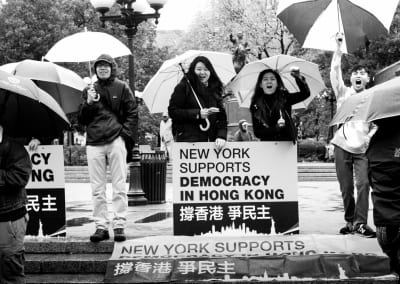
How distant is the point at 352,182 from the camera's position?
742 centimetres

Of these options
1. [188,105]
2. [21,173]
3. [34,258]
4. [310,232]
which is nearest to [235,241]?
[310,232]

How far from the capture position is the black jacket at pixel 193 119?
7461 mm

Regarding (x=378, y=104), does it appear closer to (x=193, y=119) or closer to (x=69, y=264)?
(x=193, y=119)

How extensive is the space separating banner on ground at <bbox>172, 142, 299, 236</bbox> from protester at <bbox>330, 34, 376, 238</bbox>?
588 millimetres

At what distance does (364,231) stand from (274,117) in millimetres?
1700

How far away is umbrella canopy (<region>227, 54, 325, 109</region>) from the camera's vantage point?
7801 mm

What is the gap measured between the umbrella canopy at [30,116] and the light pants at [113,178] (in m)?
1.40

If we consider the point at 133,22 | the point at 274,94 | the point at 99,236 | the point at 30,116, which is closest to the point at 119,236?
the point at 99,236

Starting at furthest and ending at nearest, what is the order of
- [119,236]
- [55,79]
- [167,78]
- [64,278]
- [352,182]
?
[167,78]
[55,79]
[352,182]
[119,236]
[64,278]

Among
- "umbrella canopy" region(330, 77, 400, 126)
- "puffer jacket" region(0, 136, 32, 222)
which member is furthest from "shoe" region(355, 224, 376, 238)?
"puffer jacket" region(0, 136, 32, 222)

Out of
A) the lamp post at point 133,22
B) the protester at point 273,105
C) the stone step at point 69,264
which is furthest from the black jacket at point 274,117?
the lamp post at point 133,22

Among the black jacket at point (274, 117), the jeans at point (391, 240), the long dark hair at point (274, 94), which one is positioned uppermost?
the long dark hair at point (274, 94)

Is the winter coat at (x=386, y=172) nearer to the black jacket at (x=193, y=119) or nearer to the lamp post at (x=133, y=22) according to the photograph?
the black jacket at (x=193, y=119)

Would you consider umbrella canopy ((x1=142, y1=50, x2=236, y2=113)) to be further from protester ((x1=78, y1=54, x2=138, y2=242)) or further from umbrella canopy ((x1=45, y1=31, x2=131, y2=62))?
protester ((x1=78, y1=54, x2=138, y2=242))
